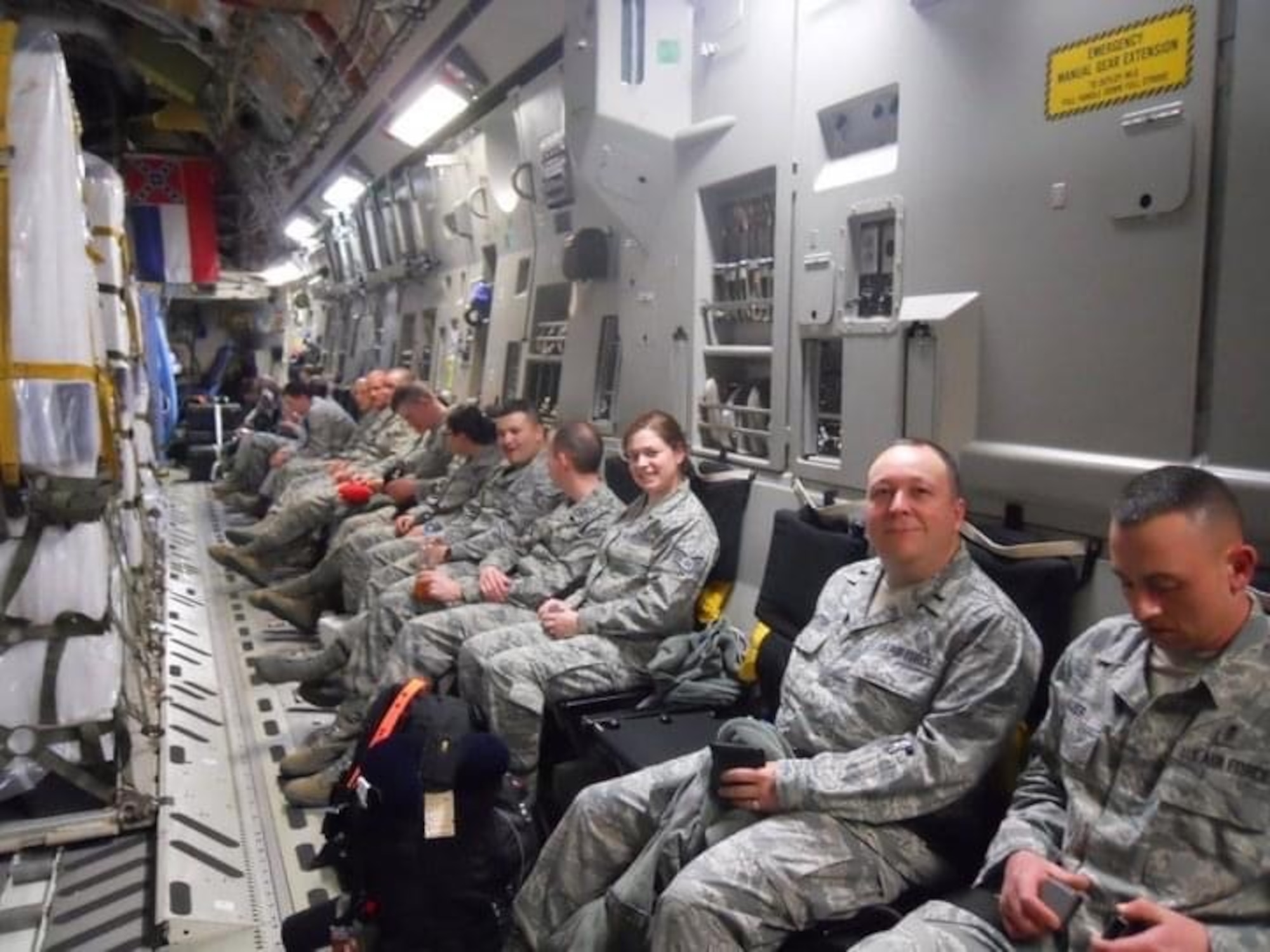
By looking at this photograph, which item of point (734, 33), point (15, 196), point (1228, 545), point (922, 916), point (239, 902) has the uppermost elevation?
point (734, 33)

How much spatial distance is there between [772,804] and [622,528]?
1.55 meters

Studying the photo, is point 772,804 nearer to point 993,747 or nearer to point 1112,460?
point 993,747

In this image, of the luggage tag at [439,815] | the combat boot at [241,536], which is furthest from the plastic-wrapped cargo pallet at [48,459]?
the combat boot at [241,536]

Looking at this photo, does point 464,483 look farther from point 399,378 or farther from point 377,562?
point 399,378

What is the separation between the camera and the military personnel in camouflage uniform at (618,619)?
10.5 feet

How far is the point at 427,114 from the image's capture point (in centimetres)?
639

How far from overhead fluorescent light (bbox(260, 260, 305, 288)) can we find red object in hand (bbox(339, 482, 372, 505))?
874 centimetres

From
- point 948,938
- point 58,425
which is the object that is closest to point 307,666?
point 58,425

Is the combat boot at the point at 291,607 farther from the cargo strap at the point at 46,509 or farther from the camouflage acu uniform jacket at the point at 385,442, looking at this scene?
the cargo strap at the point at 46,509

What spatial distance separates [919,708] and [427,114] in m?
5.33

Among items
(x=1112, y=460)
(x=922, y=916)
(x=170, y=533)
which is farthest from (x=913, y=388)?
(x=170, y=533)

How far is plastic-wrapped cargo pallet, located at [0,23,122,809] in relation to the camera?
2.93m

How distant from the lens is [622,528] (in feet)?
11.6

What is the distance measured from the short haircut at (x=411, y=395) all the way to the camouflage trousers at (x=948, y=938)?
512cm
